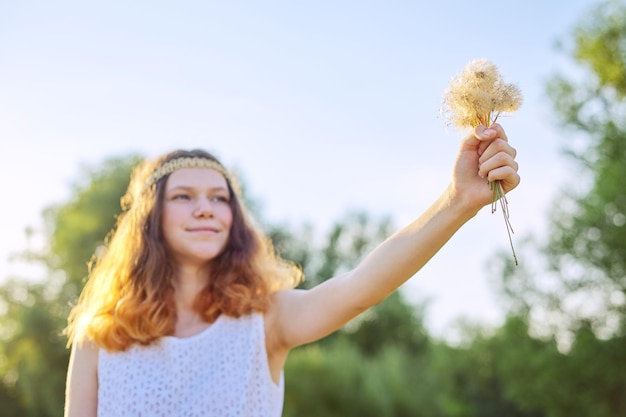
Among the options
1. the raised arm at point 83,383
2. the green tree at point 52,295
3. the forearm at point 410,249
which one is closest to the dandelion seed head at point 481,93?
the forearm at point 410,249

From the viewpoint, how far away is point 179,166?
3031 mm

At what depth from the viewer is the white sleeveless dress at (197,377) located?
2.55 m

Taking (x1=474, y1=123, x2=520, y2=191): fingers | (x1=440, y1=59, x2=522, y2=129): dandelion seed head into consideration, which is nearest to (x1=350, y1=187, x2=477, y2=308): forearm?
(x1=474, y1=123, x2=520, y2=191): fingers

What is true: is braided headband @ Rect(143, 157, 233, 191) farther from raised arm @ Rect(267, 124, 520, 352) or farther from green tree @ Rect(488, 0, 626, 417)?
green tree @ Rect(488, 0, 626, 417)

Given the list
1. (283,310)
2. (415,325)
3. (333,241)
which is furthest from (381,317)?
(283,310)

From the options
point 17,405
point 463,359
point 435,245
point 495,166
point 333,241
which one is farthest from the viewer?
point 463,359

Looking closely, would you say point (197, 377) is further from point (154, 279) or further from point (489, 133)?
point (489, 133)

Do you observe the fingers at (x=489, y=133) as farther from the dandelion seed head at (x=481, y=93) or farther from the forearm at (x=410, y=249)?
the forearm at (x=410, y=249)

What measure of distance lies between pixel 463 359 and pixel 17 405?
18.2 metres

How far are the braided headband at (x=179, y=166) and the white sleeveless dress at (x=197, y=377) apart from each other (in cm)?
72

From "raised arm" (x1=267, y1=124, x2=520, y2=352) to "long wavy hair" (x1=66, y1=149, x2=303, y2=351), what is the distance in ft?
1.04

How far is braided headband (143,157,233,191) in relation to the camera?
303 cm

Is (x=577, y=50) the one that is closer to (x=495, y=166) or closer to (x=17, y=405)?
(x=495, y=166)

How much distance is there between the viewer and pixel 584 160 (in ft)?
59.0
